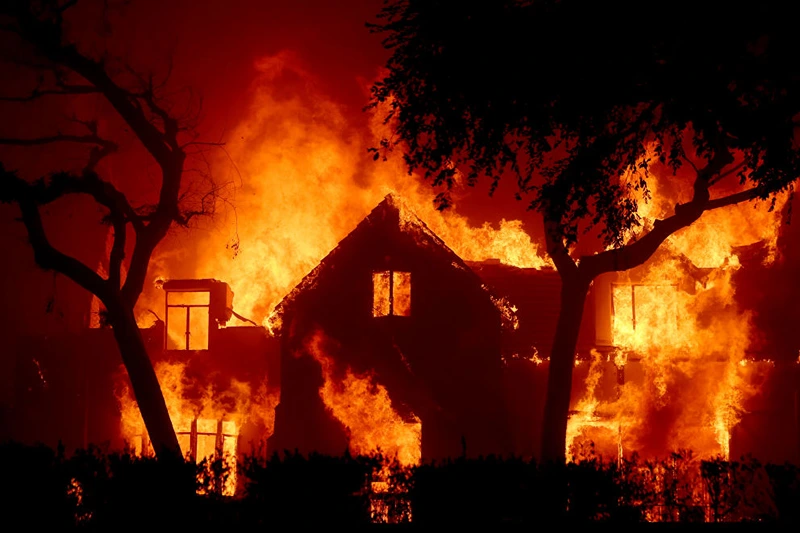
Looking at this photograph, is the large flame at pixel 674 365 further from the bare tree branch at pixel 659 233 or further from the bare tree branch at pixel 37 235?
the bare tree branch at pixel 37 235

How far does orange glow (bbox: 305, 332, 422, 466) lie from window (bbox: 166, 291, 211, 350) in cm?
1115

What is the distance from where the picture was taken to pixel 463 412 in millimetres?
24172

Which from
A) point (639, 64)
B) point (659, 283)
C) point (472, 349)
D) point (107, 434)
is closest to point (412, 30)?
point (639, 64)

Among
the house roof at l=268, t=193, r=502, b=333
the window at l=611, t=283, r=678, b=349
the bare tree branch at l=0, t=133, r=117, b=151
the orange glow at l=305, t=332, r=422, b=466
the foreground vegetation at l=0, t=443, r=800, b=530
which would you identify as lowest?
the foreground vegetation at l=0, t=443, r=800, b=530

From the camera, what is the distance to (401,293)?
25703mm

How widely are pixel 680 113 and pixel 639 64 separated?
40.9 inches

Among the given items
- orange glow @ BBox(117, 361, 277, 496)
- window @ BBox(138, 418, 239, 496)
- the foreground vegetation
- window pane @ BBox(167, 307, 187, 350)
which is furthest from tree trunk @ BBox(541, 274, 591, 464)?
window pane @ BBox(167, 307, 187, 350)

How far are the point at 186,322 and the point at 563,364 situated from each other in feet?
64.2

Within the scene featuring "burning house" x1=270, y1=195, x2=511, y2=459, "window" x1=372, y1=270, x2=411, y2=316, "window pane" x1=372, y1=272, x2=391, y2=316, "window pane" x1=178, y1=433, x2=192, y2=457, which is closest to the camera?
"burning house" x1=270, y1=195, x2=511, y2=459

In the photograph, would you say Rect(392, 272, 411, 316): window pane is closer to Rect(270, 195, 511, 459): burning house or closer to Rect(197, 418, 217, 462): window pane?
Rect(270, 195, 511, 459): burning house

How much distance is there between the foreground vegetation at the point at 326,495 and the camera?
37.8ft

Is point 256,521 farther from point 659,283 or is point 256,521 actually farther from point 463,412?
point 659,283

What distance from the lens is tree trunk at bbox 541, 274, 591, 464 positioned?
18.8 metres

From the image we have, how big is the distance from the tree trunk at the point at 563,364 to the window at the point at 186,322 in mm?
18384
